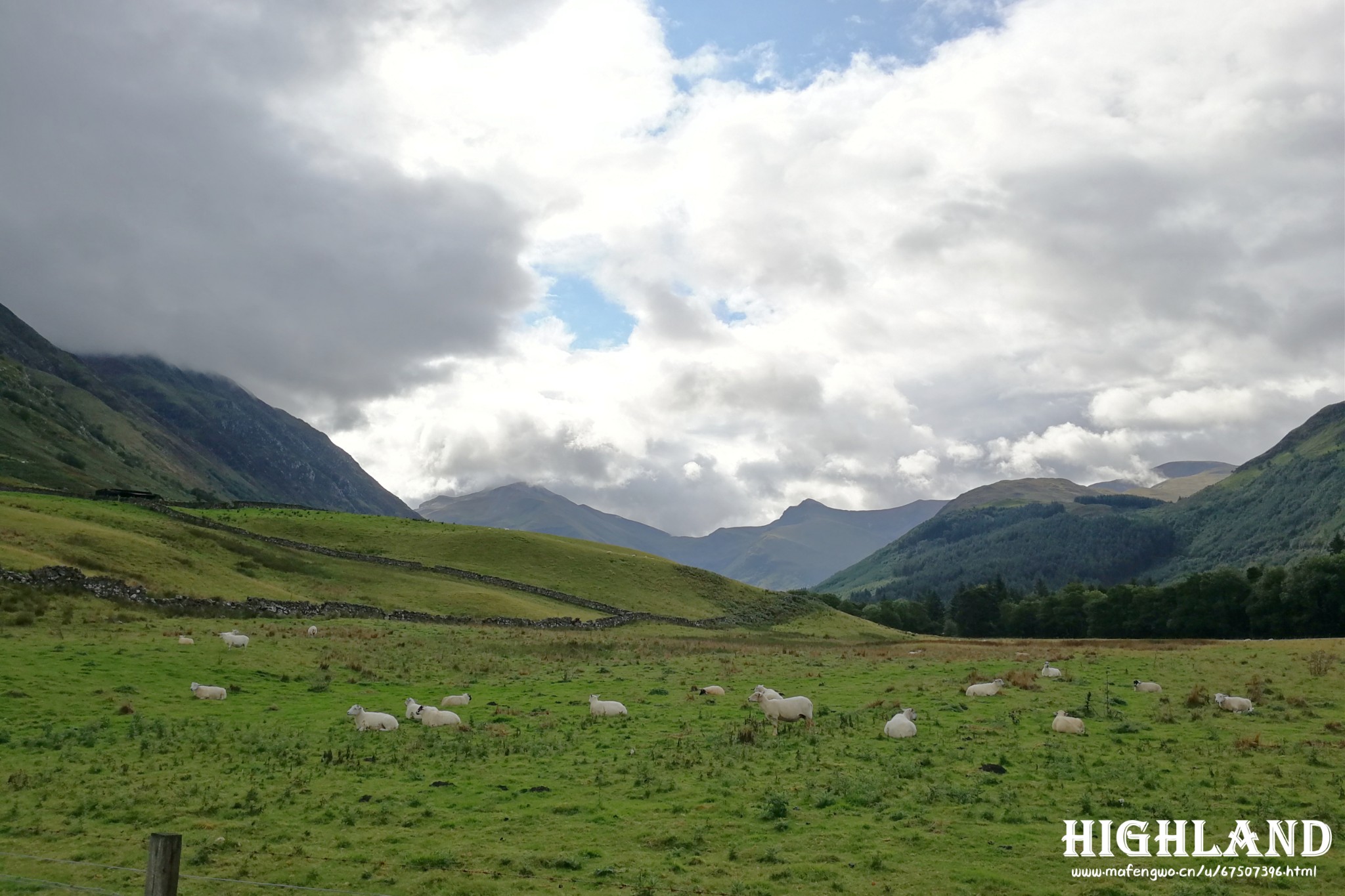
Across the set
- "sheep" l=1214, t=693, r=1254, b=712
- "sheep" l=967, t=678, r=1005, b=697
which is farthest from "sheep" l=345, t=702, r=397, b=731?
"sheep" l=1214, t=693, r=1254, b=712

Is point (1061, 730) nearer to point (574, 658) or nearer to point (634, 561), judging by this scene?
point (574, 658)

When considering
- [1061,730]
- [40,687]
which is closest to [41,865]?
[40,687]

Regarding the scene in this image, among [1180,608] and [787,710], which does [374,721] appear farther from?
[1180,608]

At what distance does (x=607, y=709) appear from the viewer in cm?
2803

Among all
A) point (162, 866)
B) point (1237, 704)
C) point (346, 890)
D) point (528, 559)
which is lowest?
point (346, 890)

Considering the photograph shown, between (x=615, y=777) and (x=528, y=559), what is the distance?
86.9 metres

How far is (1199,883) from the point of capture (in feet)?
43.2

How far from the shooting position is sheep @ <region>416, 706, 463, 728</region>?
26188mm

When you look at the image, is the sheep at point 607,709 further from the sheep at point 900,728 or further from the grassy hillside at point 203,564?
the grassy hillside at point 203,564

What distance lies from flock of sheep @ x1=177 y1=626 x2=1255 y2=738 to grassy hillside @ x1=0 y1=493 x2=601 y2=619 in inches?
1270

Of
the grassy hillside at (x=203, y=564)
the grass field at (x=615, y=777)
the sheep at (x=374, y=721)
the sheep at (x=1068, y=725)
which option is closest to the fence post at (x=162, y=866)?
the grass field at (x=615, y=777)

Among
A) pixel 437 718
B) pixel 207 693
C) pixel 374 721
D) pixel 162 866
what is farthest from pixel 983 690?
pixel 162 866

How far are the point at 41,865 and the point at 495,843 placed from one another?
7.63 meters

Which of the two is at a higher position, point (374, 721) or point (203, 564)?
point (203, 564)
